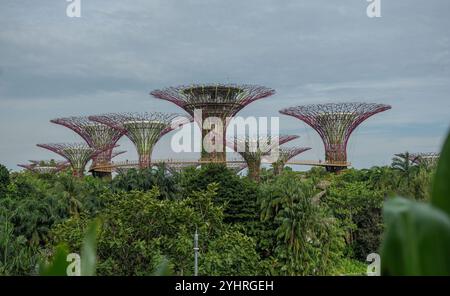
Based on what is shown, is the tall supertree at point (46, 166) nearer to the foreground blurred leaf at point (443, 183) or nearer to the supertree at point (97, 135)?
the supertree at point (97, 135)

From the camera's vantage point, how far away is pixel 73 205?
760 inches

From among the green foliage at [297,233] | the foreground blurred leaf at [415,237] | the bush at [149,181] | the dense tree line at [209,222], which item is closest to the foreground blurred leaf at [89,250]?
the foreground blurred leaf at [415,237]

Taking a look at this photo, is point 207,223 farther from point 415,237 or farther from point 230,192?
point 415,237

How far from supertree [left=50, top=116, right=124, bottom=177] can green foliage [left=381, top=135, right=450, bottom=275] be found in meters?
36.0

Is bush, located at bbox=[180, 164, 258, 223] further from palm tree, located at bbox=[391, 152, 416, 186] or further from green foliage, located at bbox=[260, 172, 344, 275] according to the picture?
palm tree, located at bbox=[391, 152, 416, 186]

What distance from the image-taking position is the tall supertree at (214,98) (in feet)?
102

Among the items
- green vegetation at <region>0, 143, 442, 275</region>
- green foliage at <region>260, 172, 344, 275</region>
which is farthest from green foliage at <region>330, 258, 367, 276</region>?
green foliage at <region>260, 172, 344, 275</region>

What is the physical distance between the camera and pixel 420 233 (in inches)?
14.6

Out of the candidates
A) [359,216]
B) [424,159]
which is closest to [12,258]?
[359,216]

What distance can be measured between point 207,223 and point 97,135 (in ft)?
82.8

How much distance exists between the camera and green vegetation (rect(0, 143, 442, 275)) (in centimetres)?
1209

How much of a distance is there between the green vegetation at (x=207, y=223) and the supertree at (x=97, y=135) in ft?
43.5
